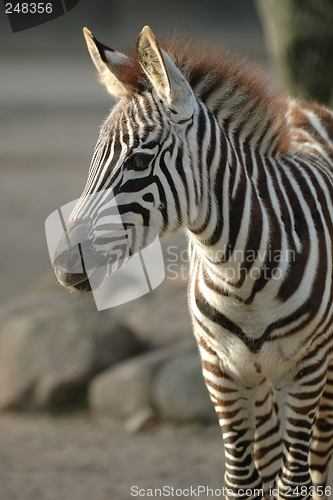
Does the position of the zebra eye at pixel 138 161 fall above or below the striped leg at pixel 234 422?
above

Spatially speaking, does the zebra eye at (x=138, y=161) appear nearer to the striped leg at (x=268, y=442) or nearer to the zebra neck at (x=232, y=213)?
the zebra neck at (x=232, y=213)

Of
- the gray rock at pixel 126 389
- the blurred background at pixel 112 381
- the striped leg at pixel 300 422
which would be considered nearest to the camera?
the striped leg at pixel 300 422

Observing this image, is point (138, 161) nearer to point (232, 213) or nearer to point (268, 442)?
point (232, 213)

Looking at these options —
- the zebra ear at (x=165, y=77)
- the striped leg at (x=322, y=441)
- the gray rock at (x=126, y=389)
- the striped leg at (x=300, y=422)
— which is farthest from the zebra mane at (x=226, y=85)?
the gray rock at (x=126, y=389)

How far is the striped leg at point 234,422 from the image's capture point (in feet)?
9.94

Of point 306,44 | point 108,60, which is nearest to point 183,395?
point 108,60

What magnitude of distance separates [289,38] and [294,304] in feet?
14.9

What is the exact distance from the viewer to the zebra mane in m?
2.59

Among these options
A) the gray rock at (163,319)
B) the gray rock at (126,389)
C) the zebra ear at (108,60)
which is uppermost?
the zebra ear at (108,60)

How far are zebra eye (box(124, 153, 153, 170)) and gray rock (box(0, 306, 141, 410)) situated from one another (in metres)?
3.94

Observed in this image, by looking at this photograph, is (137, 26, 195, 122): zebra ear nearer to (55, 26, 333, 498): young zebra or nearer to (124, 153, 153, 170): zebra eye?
(55, 26, 333, 498): young zebra

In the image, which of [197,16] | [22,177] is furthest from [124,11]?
[22,177]

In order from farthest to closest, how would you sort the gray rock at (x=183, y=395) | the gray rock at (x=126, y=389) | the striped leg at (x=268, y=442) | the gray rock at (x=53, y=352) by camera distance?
the gray rock at (x=53, y=352) → the gray rock at (x=126, y=389) → the gray rock at (x=183, y=395) → the striped leg at (x=268, y=442)

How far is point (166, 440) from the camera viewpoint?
5.15m
